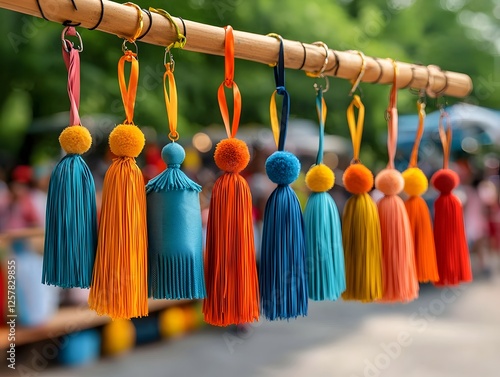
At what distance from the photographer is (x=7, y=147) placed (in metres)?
3.72

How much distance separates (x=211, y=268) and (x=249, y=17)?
2.21 m

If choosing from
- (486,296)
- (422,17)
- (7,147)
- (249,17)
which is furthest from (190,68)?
(486,296)

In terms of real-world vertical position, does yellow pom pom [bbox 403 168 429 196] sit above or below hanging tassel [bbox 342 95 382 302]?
above

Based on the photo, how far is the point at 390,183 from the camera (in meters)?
1.04

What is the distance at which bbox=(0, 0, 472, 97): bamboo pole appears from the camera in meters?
0.71

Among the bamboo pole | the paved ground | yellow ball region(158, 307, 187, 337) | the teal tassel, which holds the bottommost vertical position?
the paved ground

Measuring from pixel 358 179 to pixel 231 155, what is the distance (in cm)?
30

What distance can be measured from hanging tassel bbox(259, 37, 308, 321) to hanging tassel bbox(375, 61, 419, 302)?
23cm

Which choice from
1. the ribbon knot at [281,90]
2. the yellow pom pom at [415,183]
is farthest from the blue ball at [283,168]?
the yellow pom pom at [415,183]

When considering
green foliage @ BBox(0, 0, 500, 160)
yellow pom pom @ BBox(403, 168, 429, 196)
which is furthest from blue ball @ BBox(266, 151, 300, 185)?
green foliage @ BBox(0, 0, 500, 160)

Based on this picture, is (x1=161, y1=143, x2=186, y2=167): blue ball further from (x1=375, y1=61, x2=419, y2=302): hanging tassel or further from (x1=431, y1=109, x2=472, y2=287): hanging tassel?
(x1=431, y1=109, x2=472, y2=287): hanging tassel

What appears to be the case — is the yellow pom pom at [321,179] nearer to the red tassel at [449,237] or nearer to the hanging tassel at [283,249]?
the hanging tassel at [283,249]

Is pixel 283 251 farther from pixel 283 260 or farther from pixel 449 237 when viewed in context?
pixel 449 237

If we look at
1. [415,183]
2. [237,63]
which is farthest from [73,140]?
[237,63]
